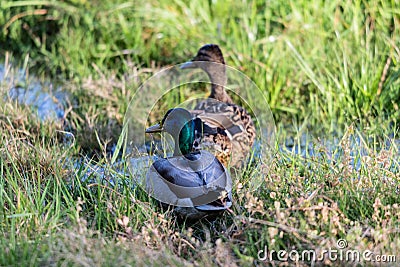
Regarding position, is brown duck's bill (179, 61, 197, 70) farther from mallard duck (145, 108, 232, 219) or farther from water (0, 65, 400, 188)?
mallard duck (145, 108, 232, 219)

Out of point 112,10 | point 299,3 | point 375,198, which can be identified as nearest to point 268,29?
point 299,3

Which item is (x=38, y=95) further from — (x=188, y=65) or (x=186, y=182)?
(x=186, y=182)

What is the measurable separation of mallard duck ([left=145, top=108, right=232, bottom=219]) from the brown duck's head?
4.93 ft

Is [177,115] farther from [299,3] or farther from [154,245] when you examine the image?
[299,3]

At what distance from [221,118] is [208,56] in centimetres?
78

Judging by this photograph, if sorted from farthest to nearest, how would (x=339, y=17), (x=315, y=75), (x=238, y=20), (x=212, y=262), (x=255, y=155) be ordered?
(x=238, y=20)
(x=339, y=17)
(x=315, y=75)
(x=255, y=155)
(x=212, y=262)

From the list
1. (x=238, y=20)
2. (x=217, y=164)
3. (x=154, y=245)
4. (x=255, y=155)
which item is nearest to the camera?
(x=154, y=245)

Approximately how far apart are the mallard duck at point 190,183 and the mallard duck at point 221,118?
0.51 m

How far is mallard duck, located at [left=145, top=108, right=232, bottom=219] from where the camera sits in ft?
10.9

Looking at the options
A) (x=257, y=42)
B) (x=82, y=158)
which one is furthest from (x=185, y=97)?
(x=82, y=158)

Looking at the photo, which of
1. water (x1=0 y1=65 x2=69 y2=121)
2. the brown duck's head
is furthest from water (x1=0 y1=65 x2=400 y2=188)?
the brown duck's head

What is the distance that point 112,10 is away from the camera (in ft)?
20.2

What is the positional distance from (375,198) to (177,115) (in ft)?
3.91

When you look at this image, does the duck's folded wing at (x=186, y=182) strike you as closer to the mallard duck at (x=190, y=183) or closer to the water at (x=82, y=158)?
the mallard duck at (x=190, y=183)
